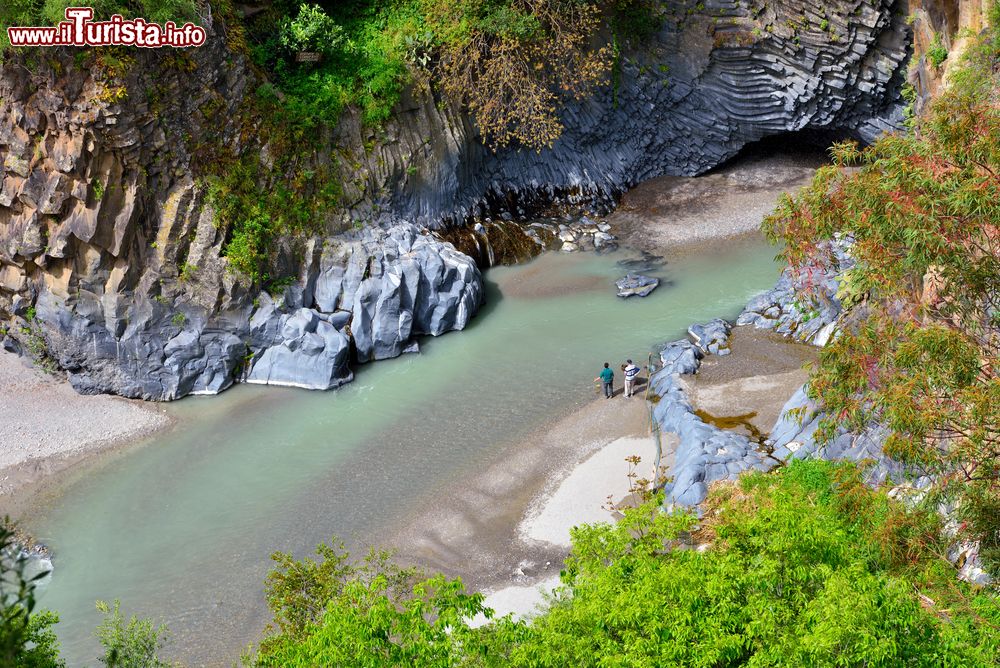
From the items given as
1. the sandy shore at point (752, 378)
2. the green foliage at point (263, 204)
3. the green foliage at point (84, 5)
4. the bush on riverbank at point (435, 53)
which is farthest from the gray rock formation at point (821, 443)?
the green foliage at point (84, 5)

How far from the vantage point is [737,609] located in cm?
1233

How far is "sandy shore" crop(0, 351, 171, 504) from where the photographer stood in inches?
1021

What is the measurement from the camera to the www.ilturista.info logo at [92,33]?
2639 cm

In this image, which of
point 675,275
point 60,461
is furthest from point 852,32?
point 60,461

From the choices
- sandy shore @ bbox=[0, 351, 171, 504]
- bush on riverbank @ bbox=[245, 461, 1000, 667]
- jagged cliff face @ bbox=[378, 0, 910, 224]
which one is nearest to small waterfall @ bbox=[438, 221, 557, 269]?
jagged cliff face @ bbox=[378, 0, 910, 224]

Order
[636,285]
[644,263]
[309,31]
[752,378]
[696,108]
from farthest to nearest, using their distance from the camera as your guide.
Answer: [696,108]
[644,263]
[636,285]
[309,31]
[752,378]

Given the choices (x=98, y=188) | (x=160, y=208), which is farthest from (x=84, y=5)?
(x=160, y=208)

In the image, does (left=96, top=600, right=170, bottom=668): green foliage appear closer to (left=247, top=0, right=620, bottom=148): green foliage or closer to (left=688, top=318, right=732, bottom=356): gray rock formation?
(left=688, top=318, right=732, bottom=356): gray rock formation

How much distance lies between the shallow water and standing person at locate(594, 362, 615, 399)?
2.20ft

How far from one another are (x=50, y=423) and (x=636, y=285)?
19128mm

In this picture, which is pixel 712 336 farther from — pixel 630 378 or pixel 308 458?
pixel 308 458

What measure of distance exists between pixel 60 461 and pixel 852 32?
31353 millimetres

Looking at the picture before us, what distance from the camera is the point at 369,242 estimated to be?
3170 centimetres

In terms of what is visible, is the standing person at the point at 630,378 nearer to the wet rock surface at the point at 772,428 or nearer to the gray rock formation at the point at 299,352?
the wet rock surface at the point at 772,428
